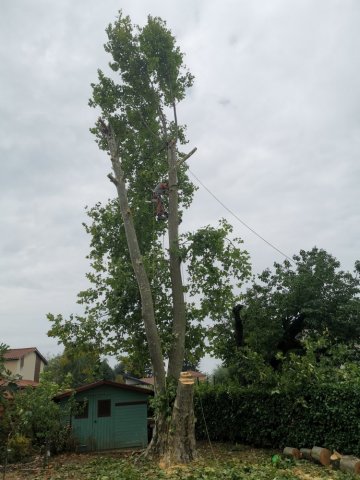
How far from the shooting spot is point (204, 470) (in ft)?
22.8

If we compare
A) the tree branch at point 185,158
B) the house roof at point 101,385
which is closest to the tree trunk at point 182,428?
the tree branch at point 185,158

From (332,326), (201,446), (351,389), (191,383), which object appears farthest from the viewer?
(332,326)

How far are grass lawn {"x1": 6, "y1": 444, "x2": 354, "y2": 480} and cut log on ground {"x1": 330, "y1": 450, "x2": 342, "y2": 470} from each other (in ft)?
1.32

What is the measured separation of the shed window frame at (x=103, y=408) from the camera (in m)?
16.4

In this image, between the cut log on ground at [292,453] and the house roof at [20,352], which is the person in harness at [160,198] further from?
the house roof at [20,352]

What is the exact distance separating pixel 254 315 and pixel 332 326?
11.3 ft

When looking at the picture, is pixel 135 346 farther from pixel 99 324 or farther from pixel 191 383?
pixel 191 383

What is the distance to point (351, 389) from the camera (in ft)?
33.8

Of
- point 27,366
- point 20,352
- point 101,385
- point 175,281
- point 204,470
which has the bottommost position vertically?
point 204,470

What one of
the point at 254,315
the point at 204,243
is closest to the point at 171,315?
the point at 204,243

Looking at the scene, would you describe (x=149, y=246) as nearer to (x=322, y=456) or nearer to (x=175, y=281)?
Result: (x=175, y=281)

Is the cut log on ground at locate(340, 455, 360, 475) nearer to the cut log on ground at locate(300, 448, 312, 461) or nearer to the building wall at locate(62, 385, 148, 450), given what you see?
the cut log on ground at locate(300, 448, 312, 461)

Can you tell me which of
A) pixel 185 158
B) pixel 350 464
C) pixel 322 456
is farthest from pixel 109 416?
pixel 185 158

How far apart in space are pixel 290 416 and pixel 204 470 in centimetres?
595
